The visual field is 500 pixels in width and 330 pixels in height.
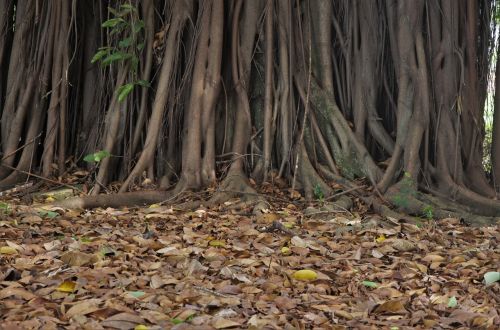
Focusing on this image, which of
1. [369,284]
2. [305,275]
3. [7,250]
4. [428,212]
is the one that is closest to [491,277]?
[369,284]

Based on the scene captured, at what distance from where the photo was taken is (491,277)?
2.64 metres

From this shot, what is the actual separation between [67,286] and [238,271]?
0.66 meters

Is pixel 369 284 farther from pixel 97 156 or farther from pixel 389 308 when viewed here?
pixel 97 156

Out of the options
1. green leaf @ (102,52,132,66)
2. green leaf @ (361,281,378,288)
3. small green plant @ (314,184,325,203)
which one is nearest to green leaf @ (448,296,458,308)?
green leaf @ (361,281,378,288)

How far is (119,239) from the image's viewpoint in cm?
306

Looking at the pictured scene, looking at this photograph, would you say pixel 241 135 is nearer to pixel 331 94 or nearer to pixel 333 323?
pixel 331 94

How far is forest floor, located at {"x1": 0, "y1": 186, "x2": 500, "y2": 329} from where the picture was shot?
2096mm

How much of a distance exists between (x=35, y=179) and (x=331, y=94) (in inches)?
85.6

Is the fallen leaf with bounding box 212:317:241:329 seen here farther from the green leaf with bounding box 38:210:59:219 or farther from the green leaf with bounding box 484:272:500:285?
the green leaf with bounding box 38:210:59:219

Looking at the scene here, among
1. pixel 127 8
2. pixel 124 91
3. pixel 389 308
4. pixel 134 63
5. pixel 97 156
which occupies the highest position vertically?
pixel 127 8

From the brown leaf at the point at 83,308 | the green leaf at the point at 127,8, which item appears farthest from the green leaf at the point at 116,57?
the brown leaf at the point at 83,308

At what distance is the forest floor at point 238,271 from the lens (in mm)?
2096

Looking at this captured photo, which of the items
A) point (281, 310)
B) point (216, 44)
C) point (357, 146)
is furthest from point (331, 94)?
point (281, 310)

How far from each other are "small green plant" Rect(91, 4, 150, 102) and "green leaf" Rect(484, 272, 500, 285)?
106 inches
